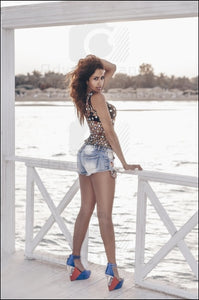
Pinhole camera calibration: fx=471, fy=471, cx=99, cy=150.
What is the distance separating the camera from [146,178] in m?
2.80

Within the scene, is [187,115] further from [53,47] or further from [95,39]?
[95,39]

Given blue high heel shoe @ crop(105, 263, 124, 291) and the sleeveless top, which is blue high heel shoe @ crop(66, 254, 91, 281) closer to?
blue high heel shoe @ crop(105, 263, 124, 291)

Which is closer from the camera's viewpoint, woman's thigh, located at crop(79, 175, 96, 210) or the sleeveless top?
the sleeveless top

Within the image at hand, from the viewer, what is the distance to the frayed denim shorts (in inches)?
107

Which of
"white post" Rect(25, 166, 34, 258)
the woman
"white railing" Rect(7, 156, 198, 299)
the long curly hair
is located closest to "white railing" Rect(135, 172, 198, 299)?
"white railing" Rect(7, 156, 198, 299)

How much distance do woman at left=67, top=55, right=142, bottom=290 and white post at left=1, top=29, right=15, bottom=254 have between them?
70cm

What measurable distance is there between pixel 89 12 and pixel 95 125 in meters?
0.71

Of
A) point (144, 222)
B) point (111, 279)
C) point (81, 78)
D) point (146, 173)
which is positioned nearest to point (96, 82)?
point (81, 78)

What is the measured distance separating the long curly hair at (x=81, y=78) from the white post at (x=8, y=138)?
26.4 inches

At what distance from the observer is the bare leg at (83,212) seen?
2852mm

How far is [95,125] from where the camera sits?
2.70m

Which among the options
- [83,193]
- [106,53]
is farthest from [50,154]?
[83,193]

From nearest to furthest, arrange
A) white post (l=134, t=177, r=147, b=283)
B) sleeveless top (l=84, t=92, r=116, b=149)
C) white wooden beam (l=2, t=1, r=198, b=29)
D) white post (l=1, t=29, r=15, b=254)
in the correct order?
1. white wooden beam (l=2, t=1, r=198, b=29)
2. sleeveless top (l=84, t=92, r=116, b=149)
3. white post (l=134, t=177, r=147, b=283)
4. white post (l=1, t=29, r=15, b=254)

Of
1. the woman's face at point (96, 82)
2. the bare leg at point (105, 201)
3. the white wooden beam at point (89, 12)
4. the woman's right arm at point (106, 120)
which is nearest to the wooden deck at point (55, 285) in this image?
the bare leg at point (105, 201)
